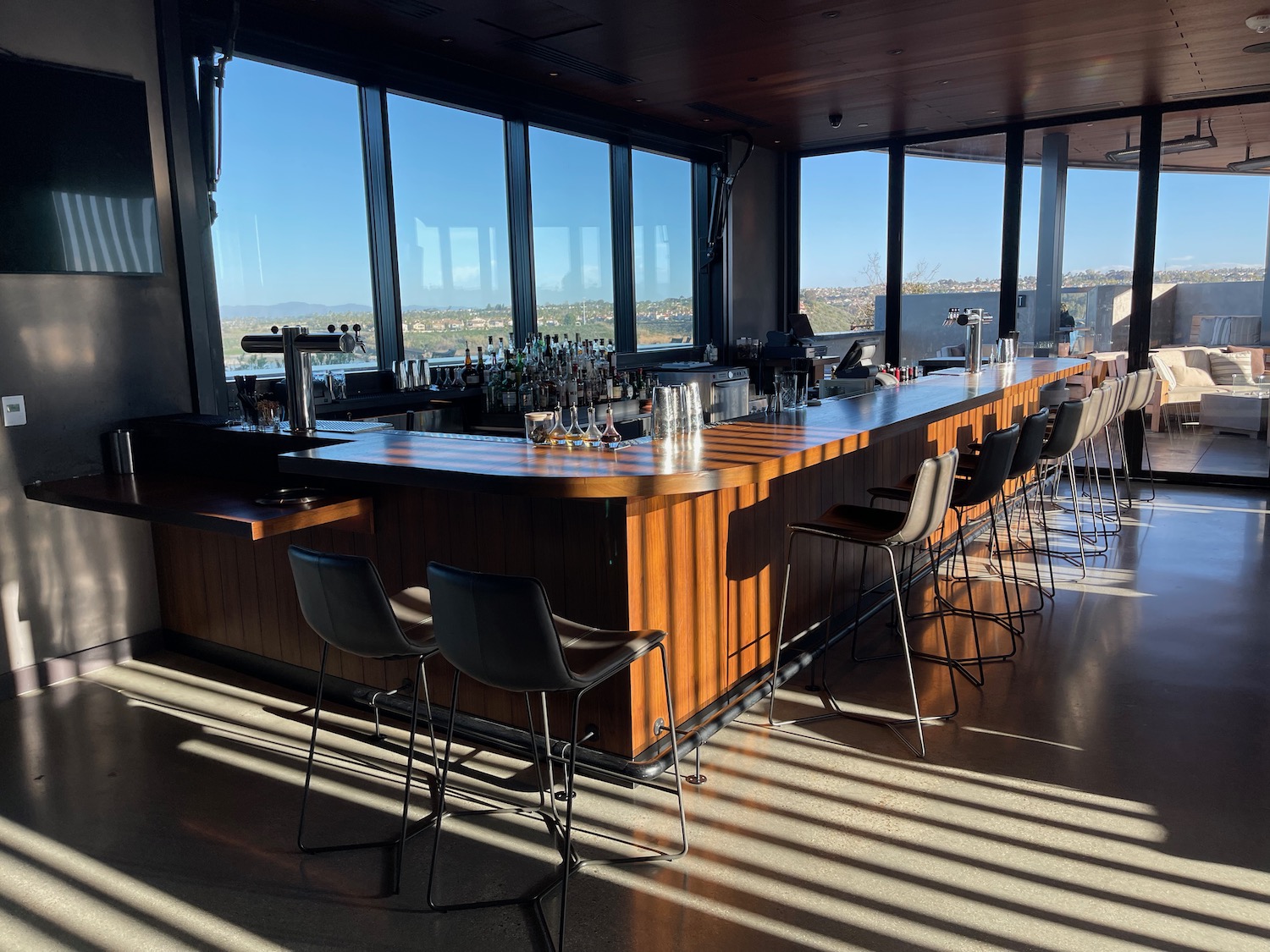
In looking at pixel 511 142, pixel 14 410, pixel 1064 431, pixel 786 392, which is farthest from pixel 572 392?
pixel 1064 431

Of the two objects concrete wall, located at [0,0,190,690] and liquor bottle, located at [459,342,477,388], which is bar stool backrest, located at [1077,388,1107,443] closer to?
liquor bottle, located at [459,342,477,388]

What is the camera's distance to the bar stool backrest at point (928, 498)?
125 inches

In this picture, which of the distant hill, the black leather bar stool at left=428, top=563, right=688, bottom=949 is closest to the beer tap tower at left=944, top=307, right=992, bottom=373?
the distant hill

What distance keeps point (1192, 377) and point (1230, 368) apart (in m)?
0.28

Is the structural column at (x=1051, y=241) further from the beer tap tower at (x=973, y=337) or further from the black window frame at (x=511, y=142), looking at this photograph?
the black window frame at (x=511, y=142)

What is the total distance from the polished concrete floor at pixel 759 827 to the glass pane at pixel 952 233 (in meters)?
5.02

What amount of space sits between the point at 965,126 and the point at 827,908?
7446 millimetres

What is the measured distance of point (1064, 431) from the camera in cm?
495

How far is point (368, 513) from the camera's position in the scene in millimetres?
3441

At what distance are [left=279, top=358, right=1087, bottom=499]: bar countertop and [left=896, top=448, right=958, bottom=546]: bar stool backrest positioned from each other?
0.34m

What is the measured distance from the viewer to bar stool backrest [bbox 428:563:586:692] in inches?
85.7

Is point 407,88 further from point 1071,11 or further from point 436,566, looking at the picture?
point 436,566

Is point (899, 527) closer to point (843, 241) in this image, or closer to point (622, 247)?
point (622, 247)

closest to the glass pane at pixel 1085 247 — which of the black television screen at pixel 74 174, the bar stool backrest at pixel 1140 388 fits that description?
the bar stool backrest at pixel 1140 388
